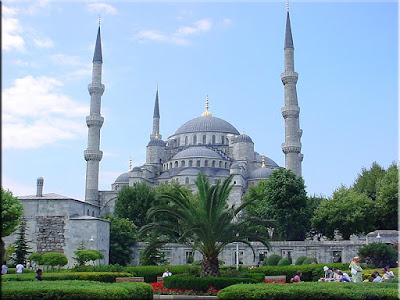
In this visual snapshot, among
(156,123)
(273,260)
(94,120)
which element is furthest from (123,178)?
(273,260)

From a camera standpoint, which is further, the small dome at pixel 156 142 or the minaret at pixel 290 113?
the small dome at pixel 156 142

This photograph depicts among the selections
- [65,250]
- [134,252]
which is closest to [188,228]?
[65,250]

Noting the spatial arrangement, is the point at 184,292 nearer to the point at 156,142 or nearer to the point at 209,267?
the point at 209,267

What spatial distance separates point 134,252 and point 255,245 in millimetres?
8206

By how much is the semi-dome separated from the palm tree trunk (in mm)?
38838

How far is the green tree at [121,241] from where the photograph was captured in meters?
31.9

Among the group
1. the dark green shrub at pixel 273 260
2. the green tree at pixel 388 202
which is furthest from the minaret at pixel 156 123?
the dark green shrub at pixel 273 260

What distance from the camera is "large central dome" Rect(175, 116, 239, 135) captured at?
202ft

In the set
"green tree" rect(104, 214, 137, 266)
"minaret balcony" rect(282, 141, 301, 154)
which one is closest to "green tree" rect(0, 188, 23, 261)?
"green tree" rect(104, 214, 137, 266)

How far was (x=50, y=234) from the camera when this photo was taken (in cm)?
2898

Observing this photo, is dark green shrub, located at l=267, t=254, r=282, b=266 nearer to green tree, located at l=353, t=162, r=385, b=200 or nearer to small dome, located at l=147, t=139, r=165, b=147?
green tree, located at l=353, t=162, r=385, b=200

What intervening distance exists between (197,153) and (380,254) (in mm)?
32962

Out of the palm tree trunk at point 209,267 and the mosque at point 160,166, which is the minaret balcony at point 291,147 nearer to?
the mosque at point 160,166

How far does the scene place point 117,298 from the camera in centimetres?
981
